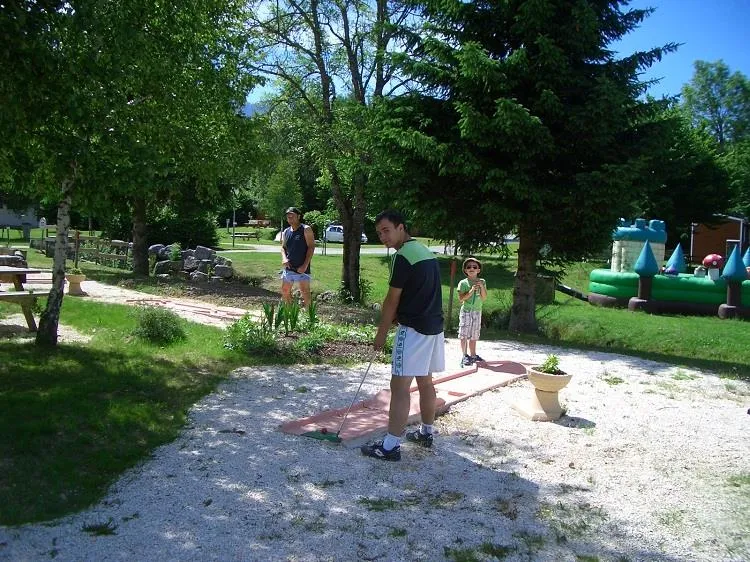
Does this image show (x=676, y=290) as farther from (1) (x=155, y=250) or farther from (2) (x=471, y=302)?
(1) (x=155, y=250)

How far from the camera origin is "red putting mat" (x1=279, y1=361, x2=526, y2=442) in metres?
5.21

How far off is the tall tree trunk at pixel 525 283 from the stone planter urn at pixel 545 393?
5705mm

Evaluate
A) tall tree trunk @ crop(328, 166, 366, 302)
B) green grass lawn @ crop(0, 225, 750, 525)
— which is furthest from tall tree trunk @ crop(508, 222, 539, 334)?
tall tree trunk @ crop(328, 166, 366, 302)

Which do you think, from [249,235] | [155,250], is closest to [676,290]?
[155,250]

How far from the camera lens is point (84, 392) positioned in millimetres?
5719

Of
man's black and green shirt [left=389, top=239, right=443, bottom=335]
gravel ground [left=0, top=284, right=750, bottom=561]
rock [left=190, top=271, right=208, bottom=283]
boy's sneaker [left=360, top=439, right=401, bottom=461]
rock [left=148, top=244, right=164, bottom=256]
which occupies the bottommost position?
gravel ground [left=0, top=284, right=750, bottom=561]

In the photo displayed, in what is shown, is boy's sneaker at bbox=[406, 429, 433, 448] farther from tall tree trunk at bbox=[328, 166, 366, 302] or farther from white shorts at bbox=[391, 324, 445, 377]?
tall tree trunk at bbox=[328, 166, 366, 302]

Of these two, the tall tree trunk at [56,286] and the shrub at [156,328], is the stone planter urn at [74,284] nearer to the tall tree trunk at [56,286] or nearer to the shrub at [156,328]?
the shrub at [156,328]

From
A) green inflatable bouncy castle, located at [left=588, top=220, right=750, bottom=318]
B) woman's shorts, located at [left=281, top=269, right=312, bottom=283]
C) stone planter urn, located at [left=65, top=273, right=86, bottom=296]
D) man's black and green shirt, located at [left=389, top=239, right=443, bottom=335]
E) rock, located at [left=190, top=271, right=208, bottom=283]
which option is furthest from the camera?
rock, located at [left=190, top=271, right=208, bottom=283]

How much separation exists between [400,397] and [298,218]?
5483 mm

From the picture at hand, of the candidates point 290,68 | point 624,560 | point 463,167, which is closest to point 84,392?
point 624,560

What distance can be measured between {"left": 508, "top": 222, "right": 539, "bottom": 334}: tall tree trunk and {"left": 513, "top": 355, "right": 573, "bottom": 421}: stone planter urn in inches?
225

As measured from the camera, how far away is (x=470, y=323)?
784cm

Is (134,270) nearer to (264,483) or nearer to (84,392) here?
(84,392)
